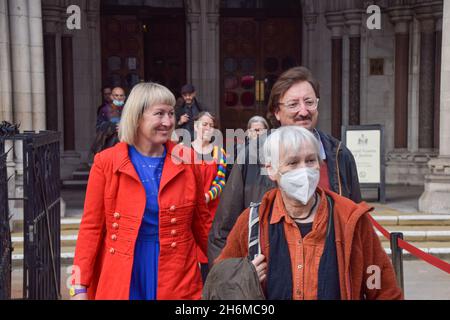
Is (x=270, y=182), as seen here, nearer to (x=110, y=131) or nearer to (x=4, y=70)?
(x=110, y=131)

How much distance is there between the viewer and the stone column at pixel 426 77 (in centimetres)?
1268

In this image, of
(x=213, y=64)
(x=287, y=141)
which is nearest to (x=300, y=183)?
(x=287, y=141)

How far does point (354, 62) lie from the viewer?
13391 millimetres

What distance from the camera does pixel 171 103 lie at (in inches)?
126

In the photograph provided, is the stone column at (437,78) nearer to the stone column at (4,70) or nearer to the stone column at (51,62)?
the stone column at (51,62)

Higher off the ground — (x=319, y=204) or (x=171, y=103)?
(x=171, y=103)

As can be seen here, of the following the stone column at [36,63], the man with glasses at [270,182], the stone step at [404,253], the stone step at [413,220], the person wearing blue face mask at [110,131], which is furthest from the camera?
the stone step at [413,220]

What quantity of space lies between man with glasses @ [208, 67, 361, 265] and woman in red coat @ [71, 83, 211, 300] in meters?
0.18

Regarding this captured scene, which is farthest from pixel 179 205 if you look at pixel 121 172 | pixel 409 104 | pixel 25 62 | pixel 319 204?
pixel 409 104

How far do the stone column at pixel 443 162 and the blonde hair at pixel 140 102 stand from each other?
22.5 ft

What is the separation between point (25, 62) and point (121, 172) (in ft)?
20.0

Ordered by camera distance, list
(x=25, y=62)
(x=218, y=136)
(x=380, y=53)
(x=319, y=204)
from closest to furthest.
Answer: (x=319, y=204) → (x=218, y=136) → (x=25, y=62) → (x=380, y=53)

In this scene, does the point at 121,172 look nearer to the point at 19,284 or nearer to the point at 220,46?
the point at 19,284

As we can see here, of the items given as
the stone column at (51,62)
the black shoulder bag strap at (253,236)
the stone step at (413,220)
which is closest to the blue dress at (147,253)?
the black shoulder bag strap at (253,236)
